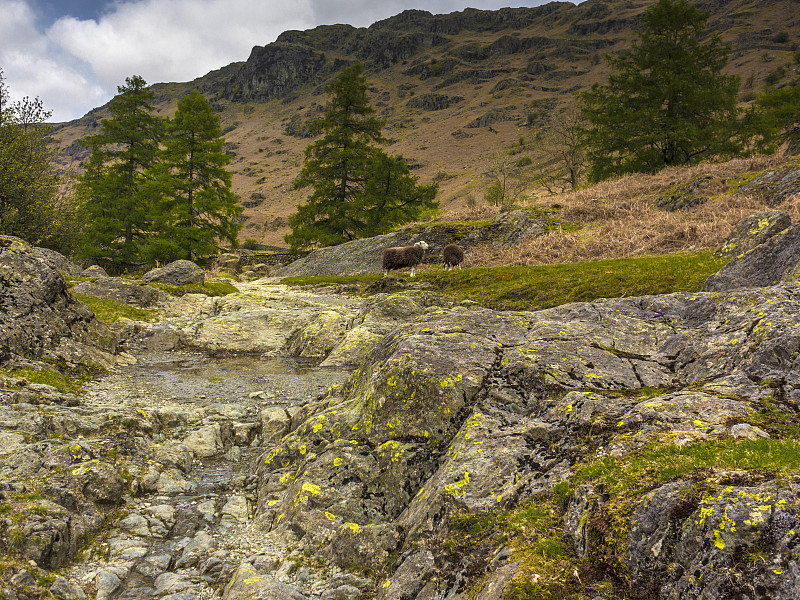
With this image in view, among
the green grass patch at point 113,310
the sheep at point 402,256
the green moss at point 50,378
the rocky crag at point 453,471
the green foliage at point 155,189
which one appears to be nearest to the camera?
the rocky crag at point 453,471

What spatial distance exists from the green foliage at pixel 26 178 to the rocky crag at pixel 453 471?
26112 millimetres

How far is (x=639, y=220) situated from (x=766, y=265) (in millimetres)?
16463

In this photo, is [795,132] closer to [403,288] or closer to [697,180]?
[697,180]

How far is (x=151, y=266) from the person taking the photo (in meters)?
40.7

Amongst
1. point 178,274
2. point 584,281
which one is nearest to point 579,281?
point 584,281

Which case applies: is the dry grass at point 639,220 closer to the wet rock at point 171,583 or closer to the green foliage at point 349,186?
the green foliage at point 349,186

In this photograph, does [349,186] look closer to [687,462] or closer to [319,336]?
[319,336]

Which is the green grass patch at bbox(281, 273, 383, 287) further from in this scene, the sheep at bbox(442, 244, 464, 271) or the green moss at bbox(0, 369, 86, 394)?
the green moss at bbox(0, 369, 86, 394)

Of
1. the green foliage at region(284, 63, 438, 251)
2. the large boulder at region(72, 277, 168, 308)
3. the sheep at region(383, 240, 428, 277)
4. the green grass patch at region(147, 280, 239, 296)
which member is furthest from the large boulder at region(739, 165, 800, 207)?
the large boulder at region(72, 277, 168, 308)

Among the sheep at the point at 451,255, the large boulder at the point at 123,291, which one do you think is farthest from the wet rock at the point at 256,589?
the sheep at the point at 451,255

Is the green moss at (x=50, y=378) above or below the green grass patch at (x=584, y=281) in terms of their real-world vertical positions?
above

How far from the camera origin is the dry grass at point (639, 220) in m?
20.8

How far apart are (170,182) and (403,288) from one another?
25812 mm

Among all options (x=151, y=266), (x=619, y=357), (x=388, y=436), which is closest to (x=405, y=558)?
(x=388, y=436)
